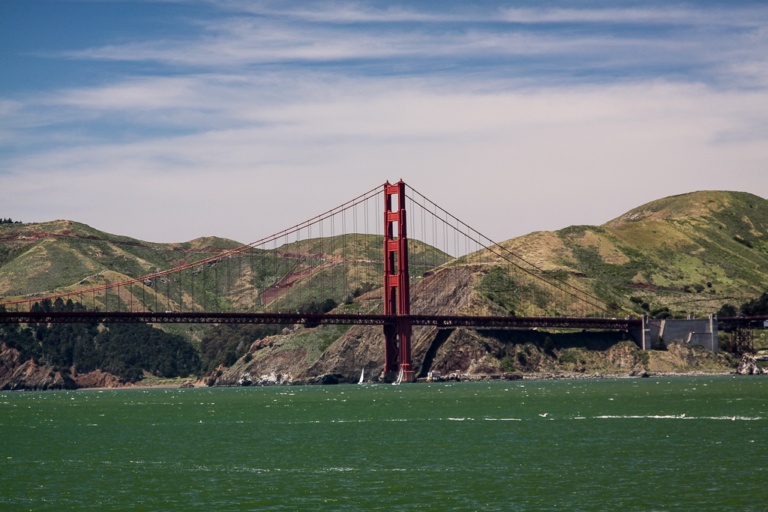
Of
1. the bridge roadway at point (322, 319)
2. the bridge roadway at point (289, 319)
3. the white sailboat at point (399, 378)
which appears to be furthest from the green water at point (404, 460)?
the white sailboat at point (399, 378)

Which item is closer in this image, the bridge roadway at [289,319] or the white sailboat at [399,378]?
the bridge roadway at [289,319]

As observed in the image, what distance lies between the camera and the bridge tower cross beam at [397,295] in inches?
6220

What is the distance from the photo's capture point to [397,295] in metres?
167

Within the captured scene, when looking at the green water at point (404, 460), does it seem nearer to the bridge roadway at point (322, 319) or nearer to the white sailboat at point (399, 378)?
the bridge roadway at point (322, 319)

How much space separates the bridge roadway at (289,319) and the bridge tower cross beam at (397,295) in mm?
1843

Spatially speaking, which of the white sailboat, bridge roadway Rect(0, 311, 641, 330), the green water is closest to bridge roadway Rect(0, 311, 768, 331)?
bridge roadway Rect(0, 311, 641, 330)

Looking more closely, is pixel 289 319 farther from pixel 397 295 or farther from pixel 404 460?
pixel 404 460

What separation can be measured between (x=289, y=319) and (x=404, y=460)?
9413cm

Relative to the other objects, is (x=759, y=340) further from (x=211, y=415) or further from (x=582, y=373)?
(x=211, y=415)

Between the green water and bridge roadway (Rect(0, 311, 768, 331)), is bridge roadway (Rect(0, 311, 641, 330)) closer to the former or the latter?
bridge roadway (Rect(0, 311, 768, 331))

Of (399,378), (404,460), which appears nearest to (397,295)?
(399,378)

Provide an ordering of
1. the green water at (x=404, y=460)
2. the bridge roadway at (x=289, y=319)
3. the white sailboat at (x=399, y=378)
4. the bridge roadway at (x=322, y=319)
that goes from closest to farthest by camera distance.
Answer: the green water at (x=404, y=460) < the bridge roadway at (x=289, y=319) < the bridge roadway at (x=322, y=319) < the white sailboat at (x=399, y=378)

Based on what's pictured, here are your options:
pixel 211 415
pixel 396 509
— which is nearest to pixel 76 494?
pixel 396 509

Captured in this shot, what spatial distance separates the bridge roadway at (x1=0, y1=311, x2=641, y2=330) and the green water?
41.5 m
